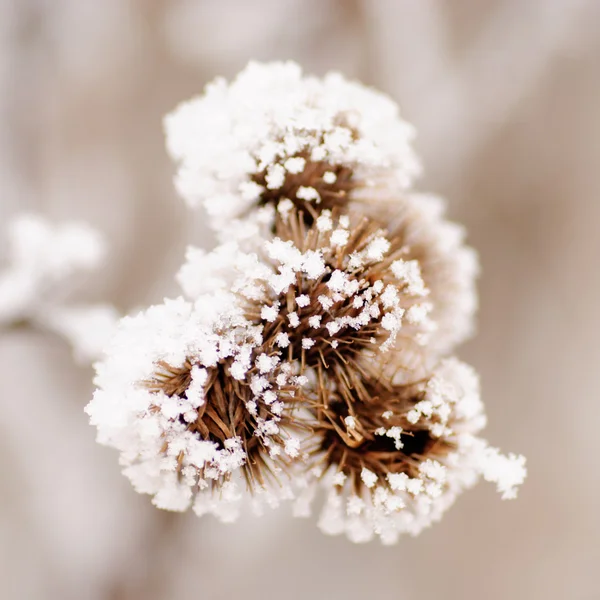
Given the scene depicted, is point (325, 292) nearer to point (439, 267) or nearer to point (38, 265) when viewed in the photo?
point (439, 267)

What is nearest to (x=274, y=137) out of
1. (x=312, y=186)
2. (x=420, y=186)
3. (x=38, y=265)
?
(x=312, y=186)

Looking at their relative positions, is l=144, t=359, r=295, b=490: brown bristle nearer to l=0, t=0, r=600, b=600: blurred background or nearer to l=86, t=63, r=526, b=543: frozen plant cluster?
l=86, t=63, r=526, b=543: frozen plant cluster

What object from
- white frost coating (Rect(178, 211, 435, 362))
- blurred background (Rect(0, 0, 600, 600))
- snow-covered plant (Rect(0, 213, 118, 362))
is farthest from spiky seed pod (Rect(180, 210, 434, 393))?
blurred background (Rect(0, 0, 600, 600))

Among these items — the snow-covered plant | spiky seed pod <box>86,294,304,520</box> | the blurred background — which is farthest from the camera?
the blurred background

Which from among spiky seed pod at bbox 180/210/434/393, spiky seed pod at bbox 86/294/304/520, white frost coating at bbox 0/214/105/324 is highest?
white frost coating at bbox 0/214/105/324

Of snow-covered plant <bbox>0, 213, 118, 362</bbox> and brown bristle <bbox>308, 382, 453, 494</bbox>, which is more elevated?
snow-covered plant <bbox>0, 213, 118, 362</bbox>

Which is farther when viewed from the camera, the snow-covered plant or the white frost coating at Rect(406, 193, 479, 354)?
the snow-covered plant

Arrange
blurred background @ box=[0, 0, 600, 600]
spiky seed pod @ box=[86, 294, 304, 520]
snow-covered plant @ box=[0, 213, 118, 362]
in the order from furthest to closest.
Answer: blurred background @ box=[0, 0, 600, 600]
snow-covered plant @ box=[0, 213, 118, 362]
spiky seed pod @ box=[86, 294, 304, 520]
